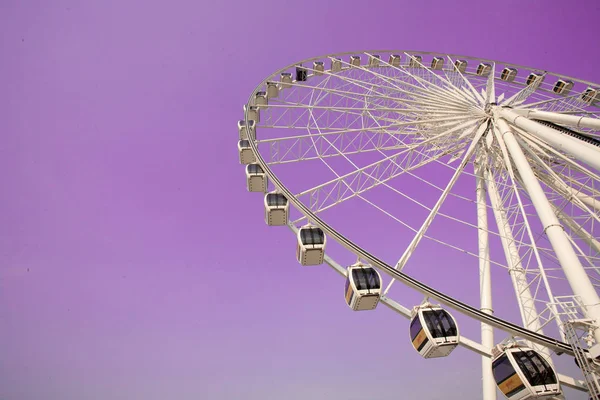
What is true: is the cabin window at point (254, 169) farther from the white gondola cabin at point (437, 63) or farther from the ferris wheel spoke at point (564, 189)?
the white gondola cabin at point (437, 63)

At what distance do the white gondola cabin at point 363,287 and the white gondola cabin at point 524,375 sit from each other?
122 inches

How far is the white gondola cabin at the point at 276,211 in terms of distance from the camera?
→ 517 inches

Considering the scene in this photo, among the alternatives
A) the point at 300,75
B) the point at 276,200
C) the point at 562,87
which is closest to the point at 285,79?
the point at 300,75

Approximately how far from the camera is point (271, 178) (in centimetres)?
1265

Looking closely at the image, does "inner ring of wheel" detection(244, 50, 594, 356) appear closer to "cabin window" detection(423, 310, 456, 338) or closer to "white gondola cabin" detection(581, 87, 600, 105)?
"cabin window" detection(423, 310, 456, 338)

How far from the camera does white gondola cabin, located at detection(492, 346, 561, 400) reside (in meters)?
7.46

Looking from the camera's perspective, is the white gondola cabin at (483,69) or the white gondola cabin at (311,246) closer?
the white gondola cabin at (311,246)

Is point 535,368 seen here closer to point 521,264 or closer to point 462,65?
point 521,264

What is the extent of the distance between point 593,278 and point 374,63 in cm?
1649

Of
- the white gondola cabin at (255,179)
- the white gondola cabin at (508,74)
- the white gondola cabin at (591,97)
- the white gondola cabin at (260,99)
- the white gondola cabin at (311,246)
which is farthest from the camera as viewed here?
the white gondola cabin at (508,74)

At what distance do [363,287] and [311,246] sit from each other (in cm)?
224

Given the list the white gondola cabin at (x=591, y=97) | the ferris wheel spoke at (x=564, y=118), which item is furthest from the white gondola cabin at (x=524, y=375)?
the white gondola cabin at (x=591, y=97)

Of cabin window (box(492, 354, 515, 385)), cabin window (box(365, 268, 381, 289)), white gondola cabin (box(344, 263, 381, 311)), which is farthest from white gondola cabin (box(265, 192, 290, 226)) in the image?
cabin window (box(492, 354, 515, 385))

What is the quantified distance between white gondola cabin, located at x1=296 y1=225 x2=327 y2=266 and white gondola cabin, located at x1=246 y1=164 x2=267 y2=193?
3.85 m
